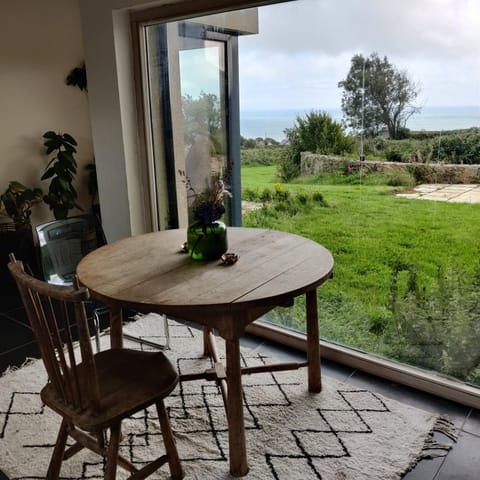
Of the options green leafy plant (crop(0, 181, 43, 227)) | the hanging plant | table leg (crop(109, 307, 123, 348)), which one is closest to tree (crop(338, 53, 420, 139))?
table leg (crop(109, 307, 123, 348))

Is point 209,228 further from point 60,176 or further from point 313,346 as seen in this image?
point 60,176

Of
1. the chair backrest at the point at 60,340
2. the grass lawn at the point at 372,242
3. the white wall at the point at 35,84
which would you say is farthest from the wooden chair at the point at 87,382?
the white wall at the point at 35,84

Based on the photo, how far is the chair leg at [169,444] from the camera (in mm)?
1672

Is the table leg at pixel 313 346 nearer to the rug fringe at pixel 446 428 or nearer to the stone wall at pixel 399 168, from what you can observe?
the rug fringe at pixel 446 428

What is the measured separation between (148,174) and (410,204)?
1750mm

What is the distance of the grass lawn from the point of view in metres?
2.19

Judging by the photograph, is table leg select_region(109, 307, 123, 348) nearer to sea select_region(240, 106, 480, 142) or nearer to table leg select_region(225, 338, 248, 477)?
table leg select_region(225, 338, 248, 477)

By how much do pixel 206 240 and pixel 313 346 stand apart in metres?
0.75

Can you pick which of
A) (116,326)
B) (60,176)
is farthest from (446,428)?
(60,176)

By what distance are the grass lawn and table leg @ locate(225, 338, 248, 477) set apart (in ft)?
3.39

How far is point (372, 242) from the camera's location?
243 centimetres

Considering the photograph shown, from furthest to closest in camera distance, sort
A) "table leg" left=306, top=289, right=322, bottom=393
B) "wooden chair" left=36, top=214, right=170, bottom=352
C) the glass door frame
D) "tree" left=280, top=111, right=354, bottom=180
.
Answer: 1. the glass door frame
2. "tree" left=280, top=111, right=354, bottom=180
3. "wooden chair" left=36, top=214, right=170, bottom=352
4. "table leg" left=306, top=289, right=322, bottom=393

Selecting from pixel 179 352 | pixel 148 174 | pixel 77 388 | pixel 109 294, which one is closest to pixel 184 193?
pixel 148 174

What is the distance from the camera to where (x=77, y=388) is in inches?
55.7
